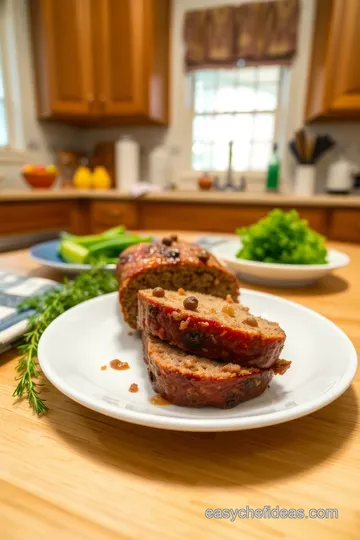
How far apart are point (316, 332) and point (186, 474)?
0.48 metres

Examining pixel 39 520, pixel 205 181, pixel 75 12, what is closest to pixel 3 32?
pixel 75 12

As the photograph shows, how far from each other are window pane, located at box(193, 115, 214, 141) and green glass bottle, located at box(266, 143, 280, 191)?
3.79 feet

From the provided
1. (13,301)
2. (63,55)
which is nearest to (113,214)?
(63,55)

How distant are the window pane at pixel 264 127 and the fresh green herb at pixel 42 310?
14.9 feet

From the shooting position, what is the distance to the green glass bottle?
4594 millimetres

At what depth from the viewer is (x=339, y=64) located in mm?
3797

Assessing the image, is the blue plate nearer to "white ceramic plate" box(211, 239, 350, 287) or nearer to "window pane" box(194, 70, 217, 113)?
"white ceramic plate" box(211, 239, 350, 287)

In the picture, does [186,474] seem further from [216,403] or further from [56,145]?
[56,145]

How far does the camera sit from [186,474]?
48 cm

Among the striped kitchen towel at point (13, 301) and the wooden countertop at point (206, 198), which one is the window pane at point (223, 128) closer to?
the wooden countertop at point (206, 198)

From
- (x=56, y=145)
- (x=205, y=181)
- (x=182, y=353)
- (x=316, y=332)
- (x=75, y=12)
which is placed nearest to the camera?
(x=182, y=353)

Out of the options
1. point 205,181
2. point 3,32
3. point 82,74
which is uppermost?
point 3,32

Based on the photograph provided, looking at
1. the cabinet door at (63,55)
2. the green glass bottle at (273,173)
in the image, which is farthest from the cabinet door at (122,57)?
the green glass bottle at (273,173)

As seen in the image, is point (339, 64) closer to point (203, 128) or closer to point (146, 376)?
point (203, 128)
